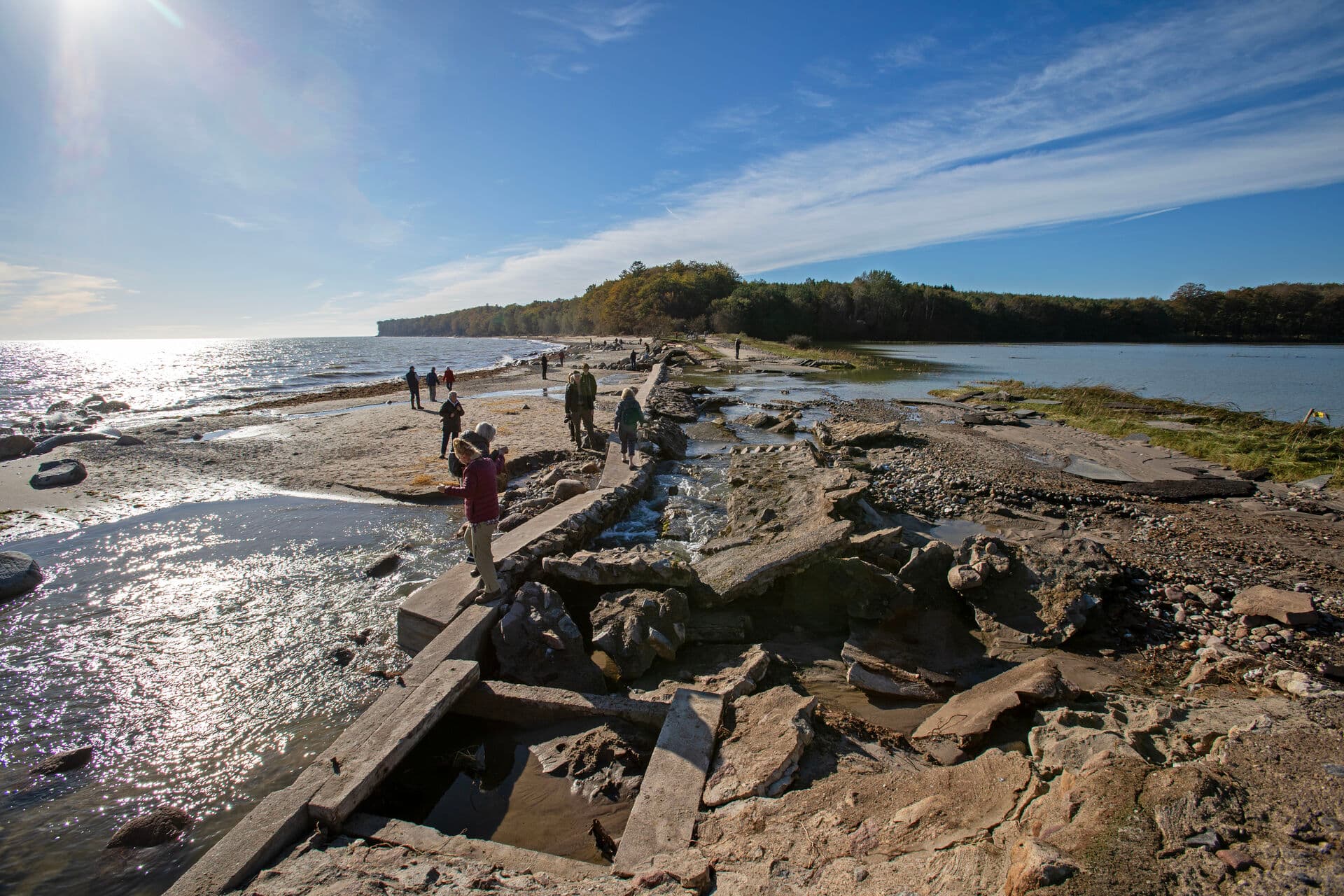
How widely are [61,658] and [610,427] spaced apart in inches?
461

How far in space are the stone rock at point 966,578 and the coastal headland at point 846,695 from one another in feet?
A: 0.08

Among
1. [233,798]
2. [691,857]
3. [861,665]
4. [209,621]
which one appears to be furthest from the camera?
[209,621]

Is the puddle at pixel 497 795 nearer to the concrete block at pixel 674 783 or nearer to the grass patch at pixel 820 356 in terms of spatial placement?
the concrete block at pixel 674 783

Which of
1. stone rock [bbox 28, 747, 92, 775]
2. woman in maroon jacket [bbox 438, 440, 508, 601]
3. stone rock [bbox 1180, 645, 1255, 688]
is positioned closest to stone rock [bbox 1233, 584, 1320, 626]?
stone rock [bbox 1180, 645, 1255, 688]

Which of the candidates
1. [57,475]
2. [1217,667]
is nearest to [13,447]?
[57,475]

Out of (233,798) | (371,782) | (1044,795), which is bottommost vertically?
(233,798)

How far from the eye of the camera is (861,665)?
16.1ft

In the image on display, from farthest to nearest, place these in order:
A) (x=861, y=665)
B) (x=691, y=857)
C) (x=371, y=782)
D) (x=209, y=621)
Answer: (x=209, y=621), (x=861, y=665), (x=371, y=782), (x=691, y=857)

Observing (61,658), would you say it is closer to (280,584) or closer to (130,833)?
(280,584)

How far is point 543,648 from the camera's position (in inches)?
200

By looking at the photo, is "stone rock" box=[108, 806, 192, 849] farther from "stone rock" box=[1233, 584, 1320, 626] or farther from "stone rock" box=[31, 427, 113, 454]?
"stone rock" box=[31, 427, 113, 454]


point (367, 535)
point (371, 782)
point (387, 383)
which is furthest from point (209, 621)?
point (387, 383)

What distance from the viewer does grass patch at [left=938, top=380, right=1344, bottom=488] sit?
12.0m

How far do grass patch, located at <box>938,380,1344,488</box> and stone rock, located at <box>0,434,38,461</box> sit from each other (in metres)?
28.3
